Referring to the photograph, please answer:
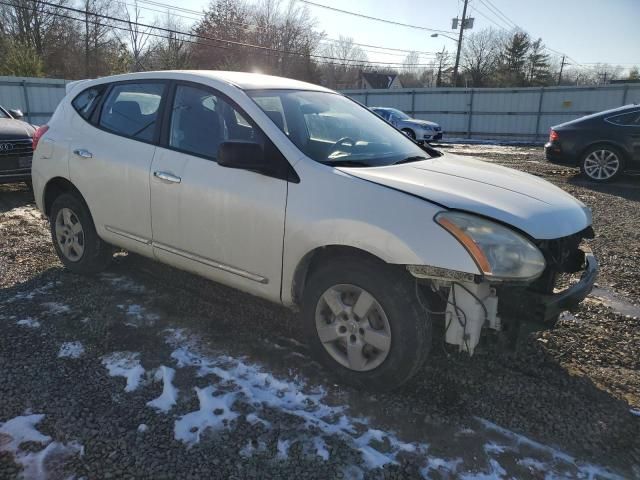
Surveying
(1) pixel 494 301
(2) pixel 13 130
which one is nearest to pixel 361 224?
(1) pixel 494 301

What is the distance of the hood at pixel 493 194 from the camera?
259 cm

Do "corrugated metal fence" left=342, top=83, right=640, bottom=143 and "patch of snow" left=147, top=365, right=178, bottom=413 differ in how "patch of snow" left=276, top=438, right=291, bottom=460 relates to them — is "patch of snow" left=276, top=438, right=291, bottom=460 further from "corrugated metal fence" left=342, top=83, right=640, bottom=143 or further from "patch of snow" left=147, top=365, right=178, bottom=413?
"corrugated metal fence" left=342, top=83, right=640, bottom=143

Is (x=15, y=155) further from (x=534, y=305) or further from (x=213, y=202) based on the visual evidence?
(x=534, y=305)

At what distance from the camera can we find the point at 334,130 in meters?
3.58

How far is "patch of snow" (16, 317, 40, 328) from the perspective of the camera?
3633 millimetres

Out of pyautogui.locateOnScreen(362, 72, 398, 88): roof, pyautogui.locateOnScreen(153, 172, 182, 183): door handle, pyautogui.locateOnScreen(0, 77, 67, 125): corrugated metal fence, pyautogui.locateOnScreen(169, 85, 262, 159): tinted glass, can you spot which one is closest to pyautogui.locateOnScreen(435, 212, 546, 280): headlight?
pyautogui.locateOnScreen(169, 85, 262, 159): tinted glass

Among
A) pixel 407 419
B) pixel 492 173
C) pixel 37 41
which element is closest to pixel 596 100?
pixel 492 173

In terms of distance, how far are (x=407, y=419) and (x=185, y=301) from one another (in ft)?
7.12

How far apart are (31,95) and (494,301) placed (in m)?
20.5

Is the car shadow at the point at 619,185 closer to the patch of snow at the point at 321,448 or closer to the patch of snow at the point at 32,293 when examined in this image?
the patch of snow at the point at 321,448

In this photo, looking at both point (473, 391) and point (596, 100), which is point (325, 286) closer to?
point (473, 391)

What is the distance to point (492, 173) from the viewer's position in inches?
132

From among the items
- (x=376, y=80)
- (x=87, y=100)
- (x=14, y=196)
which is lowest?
A: (x=14, y=196)

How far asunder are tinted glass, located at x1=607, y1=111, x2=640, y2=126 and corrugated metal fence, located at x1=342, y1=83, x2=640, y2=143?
13999mm
